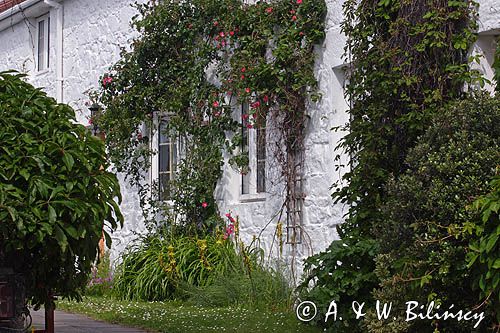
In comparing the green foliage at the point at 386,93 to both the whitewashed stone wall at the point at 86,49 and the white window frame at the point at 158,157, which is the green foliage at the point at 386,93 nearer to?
the white window frame at the point at 158,157

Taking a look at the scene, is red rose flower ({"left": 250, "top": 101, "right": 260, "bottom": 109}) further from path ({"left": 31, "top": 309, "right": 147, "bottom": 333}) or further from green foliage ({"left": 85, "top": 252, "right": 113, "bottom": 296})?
green foliage ({"left": 85, "top": 252, "right": 113, "bottom": 296})

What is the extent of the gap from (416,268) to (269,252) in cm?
495

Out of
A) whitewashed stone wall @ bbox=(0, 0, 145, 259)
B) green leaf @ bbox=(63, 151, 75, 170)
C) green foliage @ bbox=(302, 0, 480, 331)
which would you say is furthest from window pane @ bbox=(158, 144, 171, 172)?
green leaf @ bbox=(63, 151, 75, 170)

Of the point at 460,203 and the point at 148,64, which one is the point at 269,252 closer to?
the point at 148,64

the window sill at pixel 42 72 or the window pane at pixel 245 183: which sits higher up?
the window sill at pixel 42 72

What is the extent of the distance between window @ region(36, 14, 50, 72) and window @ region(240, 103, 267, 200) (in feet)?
20.7

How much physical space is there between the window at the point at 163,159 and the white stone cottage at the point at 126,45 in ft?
0.10

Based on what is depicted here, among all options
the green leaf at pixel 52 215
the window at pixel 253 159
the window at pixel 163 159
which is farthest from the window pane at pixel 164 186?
the green leaf at pixel 52 215

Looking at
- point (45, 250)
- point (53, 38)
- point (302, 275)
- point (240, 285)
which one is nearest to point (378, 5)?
point (302, 275)

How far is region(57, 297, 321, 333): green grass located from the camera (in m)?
9.48

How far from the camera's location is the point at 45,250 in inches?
270

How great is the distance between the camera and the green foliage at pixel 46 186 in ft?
20.8

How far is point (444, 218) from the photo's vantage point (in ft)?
23.9

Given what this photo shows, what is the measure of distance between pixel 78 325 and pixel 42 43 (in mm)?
9186
